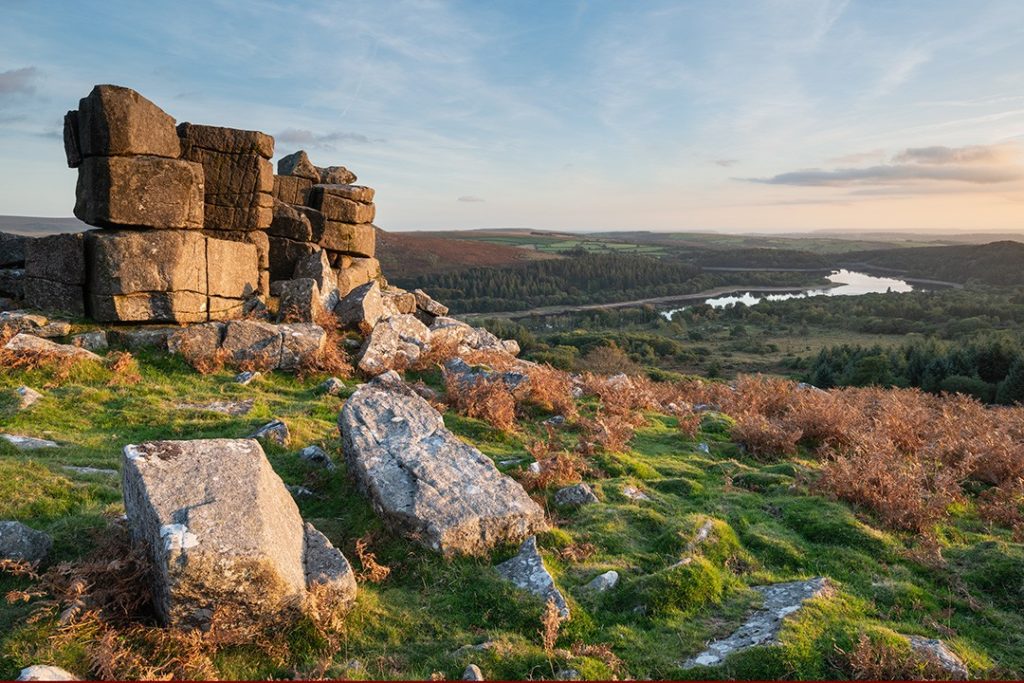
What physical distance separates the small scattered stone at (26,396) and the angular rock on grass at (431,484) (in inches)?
253

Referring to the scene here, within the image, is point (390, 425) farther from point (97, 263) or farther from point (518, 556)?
point (97, 263)

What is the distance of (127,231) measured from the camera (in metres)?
16.6

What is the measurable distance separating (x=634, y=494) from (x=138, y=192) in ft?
47.5

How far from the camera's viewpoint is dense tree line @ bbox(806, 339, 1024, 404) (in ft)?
109

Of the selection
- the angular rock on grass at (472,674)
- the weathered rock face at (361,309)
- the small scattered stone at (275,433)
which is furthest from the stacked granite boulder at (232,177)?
the angular rock on grass at (472,674)

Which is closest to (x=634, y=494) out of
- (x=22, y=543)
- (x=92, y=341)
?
(x=22, y=543)

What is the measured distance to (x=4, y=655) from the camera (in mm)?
5047

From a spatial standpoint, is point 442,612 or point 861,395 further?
point 861,395

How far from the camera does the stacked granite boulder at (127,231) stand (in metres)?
16.0

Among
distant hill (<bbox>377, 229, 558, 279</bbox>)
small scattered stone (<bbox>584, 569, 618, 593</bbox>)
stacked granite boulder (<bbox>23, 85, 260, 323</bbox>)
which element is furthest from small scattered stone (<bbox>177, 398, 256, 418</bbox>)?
distant hill (<bbox>377, 229, 558, 279</bbox>)

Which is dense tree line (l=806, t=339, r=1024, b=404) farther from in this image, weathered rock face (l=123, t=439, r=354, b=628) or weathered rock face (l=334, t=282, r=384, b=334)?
weathered rock face (l=123, t=439, r=354, b=628)

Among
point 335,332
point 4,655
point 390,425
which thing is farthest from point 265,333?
point 4,655

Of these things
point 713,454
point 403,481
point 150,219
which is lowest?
point 713,454

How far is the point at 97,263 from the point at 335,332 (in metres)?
6.07
